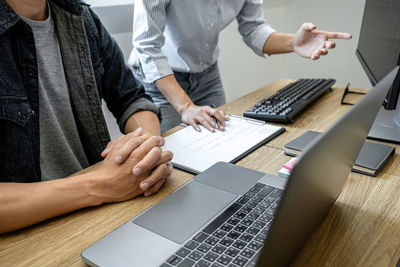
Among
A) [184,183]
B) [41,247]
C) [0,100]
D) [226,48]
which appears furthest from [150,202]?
[226,48]

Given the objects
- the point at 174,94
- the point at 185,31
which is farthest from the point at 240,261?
the point at 185,31

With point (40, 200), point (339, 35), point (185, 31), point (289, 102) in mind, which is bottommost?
point (40, 200)

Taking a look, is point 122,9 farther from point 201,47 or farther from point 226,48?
point 226,48

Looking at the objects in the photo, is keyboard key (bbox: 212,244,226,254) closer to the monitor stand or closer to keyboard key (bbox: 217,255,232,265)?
keyboard key (bbox: 217,255,232,265)

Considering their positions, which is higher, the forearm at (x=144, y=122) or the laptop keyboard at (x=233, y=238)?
the laptop keyboard at (x=233, y=238)

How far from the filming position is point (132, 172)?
2.21 ft

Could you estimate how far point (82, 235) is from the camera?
58 centimetres

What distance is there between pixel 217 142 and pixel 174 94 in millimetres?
368

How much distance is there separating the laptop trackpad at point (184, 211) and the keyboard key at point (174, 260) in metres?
0.03

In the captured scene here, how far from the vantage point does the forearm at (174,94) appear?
1153 millimetres

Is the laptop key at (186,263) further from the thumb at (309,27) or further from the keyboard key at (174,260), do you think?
the thumb at (309,27)

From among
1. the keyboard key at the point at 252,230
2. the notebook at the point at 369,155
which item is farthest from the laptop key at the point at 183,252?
the notebook at the point at 369,155

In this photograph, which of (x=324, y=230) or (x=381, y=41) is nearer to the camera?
(x=324, y=230)

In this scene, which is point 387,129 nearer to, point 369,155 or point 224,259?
point 369,155
